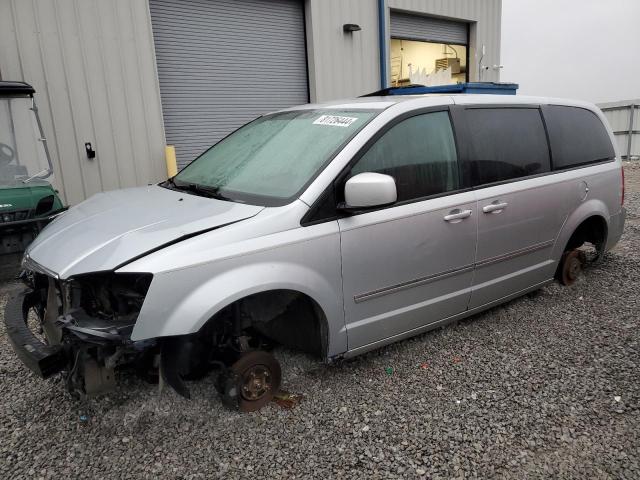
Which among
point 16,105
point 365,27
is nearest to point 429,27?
point 365,27

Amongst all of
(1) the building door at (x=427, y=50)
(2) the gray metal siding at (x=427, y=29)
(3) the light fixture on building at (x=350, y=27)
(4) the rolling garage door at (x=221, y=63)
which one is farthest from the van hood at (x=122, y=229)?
(2) the gray metal siding at (x=427, y=29)

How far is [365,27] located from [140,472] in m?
10.1

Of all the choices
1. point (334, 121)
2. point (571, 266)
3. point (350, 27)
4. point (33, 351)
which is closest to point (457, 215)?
point (334, 121)

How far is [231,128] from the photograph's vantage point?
30.2ft

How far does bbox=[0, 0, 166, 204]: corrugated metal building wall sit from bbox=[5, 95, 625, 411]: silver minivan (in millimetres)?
3785

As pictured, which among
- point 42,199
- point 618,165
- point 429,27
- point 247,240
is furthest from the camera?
point 429,27

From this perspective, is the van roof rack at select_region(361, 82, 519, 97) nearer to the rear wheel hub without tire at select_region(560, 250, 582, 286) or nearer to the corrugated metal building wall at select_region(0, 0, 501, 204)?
the rear wheel hub without tire at select_region(560, 250, 582, 286)

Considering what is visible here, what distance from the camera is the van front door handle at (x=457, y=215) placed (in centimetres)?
340

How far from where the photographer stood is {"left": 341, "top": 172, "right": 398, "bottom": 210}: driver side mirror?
9.23ft

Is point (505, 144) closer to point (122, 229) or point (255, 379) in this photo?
point (255, 379)

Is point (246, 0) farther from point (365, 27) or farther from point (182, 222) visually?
point (182, 222)

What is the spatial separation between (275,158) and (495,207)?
1613 millimetres

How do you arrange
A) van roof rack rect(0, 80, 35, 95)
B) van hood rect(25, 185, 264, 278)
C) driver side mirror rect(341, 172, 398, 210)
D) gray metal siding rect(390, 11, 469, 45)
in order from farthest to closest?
1. gray metal siding rect(390, 11, 469, 45)
2. van roof rack rect(0, 80, 35, 95)
3. driver side mirror rect(341, 172, 398, 210)
4. van hood rect(25, 185, 264, 278)

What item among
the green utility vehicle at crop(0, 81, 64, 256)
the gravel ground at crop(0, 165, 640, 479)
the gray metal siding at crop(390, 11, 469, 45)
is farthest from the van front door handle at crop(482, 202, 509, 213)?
the gray metal siding at crop(390, 11, 469, 45)
